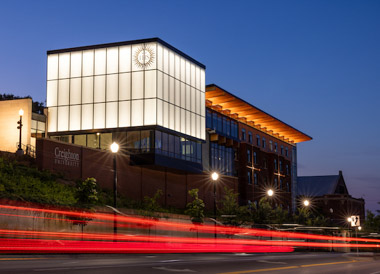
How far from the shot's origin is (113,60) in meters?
58.2

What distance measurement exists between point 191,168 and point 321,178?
7411 cm

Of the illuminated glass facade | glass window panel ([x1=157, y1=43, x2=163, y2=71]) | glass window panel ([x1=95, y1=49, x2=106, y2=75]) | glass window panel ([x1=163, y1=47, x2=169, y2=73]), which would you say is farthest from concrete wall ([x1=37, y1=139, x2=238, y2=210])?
glass window panel ([x1=163, y1=47, x2=169, y2=73])

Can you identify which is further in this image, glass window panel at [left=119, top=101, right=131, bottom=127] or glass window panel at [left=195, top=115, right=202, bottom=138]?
glass window panel at [left=195, top=115, right=202, bottom=138]

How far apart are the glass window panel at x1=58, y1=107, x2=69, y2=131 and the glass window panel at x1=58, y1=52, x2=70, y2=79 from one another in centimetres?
347

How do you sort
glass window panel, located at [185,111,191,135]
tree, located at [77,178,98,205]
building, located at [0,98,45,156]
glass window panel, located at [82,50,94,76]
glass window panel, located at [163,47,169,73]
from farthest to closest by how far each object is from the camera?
1. glass window panel, located at [185,111,191,135]
2. glass window panel, located at [82,50,94,76]
3. glass window panel, located at [163,47,169,73]
4. building, located at [0,98,45,156]
5. tree, located at [77,178,98,205]

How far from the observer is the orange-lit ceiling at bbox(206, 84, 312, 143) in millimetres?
74500

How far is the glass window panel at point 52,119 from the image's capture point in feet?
196

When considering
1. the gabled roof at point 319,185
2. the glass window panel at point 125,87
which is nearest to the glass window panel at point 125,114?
the glass window panel at point 125,87

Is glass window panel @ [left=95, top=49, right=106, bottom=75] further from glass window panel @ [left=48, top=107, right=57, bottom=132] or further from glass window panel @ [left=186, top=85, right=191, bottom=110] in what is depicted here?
glass window panel @ [left=186, top=85, right=191, bottom=110]

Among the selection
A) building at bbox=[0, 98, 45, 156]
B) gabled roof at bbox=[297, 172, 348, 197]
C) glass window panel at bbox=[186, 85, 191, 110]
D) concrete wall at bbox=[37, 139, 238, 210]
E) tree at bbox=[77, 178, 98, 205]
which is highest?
glass window panel at bbox=[186, 85, 191, 110]

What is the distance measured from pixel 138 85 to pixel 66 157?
1281 cm

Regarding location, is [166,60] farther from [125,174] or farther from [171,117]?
[125,174]

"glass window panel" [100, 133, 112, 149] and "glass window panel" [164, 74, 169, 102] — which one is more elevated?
"glass window panel" [164, 74, 169, 102]

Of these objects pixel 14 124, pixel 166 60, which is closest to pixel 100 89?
pixel 166 60
